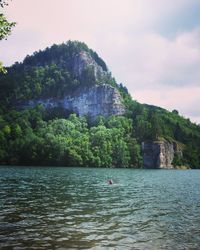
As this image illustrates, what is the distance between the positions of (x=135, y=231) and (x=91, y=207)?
11145 mm

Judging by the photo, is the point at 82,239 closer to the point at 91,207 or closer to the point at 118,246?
the point at 118,246

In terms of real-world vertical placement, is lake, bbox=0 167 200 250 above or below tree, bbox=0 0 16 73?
below

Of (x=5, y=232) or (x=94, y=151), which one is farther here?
→ (x=94, y=151)

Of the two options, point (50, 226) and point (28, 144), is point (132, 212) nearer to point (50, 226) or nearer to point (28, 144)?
point (50, 226)

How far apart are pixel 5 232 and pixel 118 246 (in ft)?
26.8

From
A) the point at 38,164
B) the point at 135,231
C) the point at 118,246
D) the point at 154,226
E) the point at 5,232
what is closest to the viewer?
the point at 118,246

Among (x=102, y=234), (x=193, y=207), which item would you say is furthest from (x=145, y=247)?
(x=193, y=207)

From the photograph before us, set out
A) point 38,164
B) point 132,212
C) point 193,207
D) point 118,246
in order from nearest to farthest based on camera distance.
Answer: point 118,246
point 132,212
point 193,207
point 38,164

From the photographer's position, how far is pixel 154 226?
95.7ft

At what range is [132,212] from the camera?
3575cm

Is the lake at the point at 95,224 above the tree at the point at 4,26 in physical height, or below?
below

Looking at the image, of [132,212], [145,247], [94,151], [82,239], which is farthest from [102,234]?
[94,151]

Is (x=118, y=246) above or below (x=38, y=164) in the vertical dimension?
below

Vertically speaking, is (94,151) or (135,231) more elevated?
(94,151)
